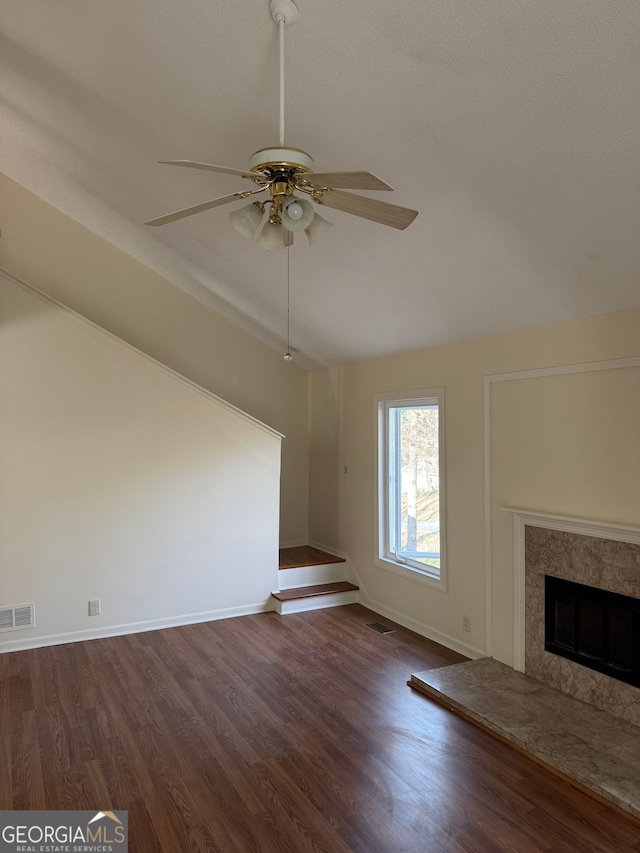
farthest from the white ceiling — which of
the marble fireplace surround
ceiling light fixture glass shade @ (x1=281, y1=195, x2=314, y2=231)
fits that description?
the marble fireplace surround

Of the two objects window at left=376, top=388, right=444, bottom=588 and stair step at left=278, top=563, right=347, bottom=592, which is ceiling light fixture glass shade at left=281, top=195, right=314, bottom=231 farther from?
stair step at left=278, top=563, right=347, bottom=592

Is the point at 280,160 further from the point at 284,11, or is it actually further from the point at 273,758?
the point at 273,758

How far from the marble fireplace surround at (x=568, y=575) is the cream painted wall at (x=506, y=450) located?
0.08 metres

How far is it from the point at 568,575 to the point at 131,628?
3387 mm

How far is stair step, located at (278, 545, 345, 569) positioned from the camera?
5.72 m

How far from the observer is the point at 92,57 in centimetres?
→ 307

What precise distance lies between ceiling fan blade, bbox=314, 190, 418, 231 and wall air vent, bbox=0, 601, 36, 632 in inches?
152

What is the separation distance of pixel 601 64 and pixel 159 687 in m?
4.03

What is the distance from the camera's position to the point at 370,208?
2.11 metres

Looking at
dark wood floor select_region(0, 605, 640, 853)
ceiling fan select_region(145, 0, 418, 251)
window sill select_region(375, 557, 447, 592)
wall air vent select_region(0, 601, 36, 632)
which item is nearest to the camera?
ceiling fan select_region(145, 0, 418, 251)

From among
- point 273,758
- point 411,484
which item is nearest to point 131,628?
point 273,758

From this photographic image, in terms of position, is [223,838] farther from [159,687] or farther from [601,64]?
[601,64]

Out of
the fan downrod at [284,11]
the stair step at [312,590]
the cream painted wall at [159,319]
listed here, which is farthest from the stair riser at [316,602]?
the fan downrod at [284,11]

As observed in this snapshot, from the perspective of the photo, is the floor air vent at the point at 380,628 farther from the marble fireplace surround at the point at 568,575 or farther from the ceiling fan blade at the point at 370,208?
the ceiling fan blade at the point at 370,208
